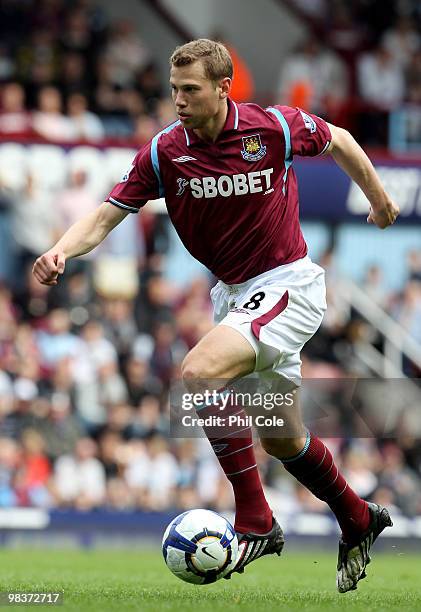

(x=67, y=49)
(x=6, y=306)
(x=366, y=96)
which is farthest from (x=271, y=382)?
(x=366, y=96)

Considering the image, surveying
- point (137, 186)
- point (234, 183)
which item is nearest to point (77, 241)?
point (137, 186)

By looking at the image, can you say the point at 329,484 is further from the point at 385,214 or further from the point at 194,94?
the point at 194,94

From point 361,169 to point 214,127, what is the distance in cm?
Result: 92

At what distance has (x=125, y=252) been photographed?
16.7m

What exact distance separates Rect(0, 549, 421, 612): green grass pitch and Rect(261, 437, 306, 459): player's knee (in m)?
0.79

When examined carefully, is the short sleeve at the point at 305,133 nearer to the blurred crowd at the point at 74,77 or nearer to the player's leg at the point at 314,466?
the player's leg at the point at 314,466

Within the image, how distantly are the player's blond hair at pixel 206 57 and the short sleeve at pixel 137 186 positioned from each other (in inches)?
22.5

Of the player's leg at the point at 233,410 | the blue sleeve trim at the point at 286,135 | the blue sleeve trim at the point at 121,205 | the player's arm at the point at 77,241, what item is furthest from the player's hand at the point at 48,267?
the blue sleeve trim at the point at 286,135

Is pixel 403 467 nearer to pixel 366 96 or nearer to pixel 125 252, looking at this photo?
pixel 125 252

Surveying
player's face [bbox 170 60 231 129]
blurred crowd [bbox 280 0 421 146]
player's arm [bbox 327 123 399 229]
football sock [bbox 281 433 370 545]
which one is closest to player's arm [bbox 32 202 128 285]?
player's face [bbox 170 60 231 129]

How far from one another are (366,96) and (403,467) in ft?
20.7

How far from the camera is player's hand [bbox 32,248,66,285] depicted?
690 cm

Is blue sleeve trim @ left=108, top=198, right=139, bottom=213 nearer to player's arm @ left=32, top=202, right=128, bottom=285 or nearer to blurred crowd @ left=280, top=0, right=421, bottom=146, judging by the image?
player's arm @ left=32, top=202, right=128, bottom=285

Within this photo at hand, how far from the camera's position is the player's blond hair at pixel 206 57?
7117mm
